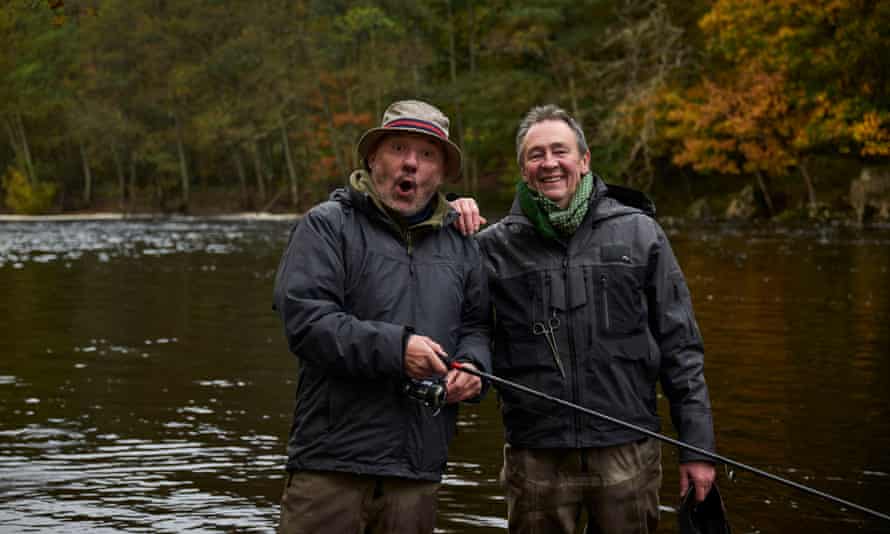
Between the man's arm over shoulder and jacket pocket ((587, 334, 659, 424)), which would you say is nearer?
the man's arm over shoulder

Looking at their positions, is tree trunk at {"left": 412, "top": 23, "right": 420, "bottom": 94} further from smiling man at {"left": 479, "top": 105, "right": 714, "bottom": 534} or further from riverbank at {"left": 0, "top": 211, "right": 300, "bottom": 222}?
smiling man at {"left": 479, "top": 105, "right": 714, "bottom": 534}

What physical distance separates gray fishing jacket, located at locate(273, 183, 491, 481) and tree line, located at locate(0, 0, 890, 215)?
2975cm

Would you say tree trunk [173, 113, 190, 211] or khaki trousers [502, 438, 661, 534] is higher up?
tree trunk [173, 113, 190, 211]

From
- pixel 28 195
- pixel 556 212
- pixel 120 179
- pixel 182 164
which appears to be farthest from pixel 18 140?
pixel 556 212

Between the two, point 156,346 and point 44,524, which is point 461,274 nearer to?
point 44,524

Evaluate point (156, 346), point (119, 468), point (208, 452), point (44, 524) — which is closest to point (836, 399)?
point (208, 452)

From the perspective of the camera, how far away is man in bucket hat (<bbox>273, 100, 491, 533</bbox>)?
3354 millimetres

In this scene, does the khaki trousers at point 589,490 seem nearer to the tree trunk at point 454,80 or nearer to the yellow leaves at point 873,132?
the yellow leaves at point 873,132

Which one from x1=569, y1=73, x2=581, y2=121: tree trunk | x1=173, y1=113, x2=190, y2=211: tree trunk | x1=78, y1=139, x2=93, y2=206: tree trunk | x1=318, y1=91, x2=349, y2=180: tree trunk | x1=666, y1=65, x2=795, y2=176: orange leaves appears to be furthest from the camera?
x1=78, y1=139, x2=93, y2=206: tree trunk

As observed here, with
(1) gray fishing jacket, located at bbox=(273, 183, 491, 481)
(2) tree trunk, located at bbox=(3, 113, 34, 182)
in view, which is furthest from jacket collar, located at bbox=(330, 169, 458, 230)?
(2) tree trunk, located at bbox=(3, 113, 34, 182)

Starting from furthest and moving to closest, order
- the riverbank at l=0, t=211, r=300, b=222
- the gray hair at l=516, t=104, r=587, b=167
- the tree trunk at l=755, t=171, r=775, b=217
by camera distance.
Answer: the riverbank at l=0, t=211, r=300, b=222 → the tree trunk at l=755, t=171, r=775, b=217 → the gray hair at l=516, t=104, r=587, b=167

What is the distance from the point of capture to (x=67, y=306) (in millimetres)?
16109

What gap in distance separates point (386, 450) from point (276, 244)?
28.6m

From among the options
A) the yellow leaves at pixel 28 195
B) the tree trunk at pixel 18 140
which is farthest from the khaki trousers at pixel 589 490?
the tree trunk at pixel 18 140
